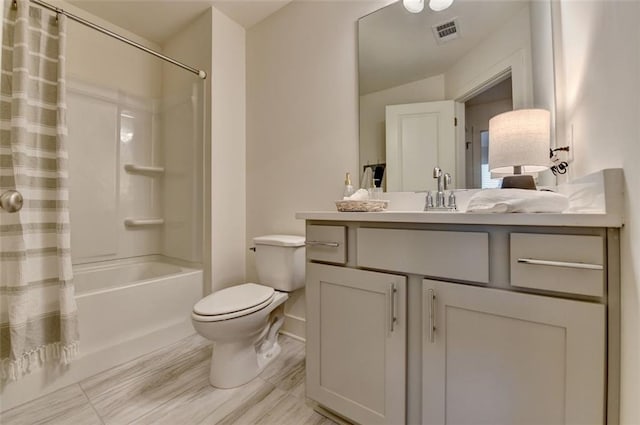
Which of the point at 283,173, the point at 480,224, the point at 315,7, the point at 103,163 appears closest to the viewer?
the point at 480,224

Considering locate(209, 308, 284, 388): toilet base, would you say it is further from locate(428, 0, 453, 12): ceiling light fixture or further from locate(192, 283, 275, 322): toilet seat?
locate(428, 0, 453, 12): ceiling light fixture

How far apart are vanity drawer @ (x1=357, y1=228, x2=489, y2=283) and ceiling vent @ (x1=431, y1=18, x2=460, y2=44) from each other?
1135mm

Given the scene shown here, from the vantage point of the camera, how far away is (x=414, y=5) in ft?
4.83

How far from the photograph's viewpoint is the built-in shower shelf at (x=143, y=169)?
2.29 m

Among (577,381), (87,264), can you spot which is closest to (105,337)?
(87,264)

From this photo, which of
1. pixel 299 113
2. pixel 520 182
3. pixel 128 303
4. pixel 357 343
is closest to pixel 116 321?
pixel 128 303

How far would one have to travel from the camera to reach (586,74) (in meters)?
0.93

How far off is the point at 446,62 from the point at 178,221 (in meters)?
2.21

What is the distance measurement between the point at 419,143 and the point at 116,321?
2.00 meters

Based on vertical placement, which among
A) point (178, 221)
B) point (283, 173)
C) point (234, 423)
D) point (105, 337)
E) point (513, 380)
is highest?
point (283, 173)

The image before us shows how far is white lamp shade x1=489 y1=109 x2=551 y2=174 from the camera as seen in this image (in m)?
1.01

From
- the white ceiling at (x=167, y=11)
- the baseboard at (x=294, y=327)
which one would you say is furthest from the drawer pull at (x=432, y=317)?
the white ceiling at (x=167, y=11)

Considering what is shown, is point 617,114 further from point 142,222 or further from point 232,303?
point 142,222

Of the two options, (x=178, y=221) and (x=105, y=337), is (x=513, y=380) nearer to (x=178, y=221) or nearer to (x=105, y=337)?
(x=105, y=337)
